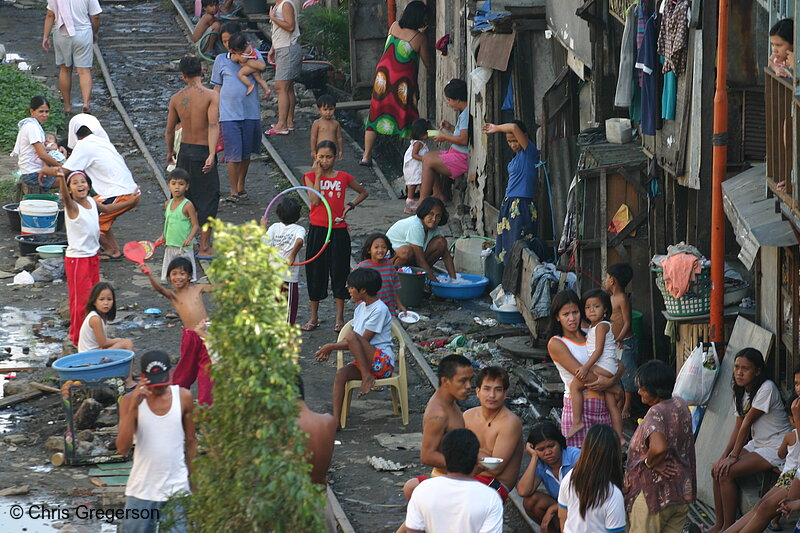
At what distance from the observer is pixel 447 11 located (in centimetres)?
1741

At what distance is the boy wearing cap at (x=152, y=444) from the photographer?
7.73 meters

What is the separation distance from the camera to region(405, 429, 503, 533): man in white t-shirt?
669 centimetres

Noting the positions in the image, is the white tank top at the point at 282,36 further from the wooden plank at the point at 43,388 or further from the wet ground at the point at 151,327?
the wooden plank at the point at 43,388

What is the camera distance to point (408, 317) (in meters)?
13.5

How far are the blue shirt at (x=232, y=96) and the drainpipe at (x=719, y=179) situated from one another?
27.0 ft

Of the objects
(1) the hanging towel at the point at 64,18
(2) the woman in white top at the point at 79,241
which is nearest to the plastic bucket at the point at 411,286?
(2) the woman in white top at the point at 79,241

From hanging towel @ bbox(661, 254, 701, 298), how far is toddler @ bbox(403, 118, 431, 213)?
672cm

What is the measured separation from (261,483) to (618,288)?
5.34m

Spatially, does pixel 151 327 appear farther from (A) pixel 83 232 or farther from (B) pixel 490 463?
(B) pixel 490 463

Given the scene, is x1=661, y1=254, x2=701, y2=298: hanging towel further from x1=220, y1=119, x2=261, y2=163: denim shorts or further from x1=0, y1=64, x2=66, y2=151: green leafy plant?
x1=0, y1=64, x2=66, y2=151: green leafy plant

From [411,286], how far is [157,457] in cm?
654

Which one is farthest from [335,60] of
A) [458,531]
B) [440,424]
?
[458,531]

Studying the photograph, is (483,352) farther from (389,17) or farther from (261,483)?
(389,17)

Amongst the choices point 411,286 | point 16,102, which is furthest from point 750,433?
point 16,102
